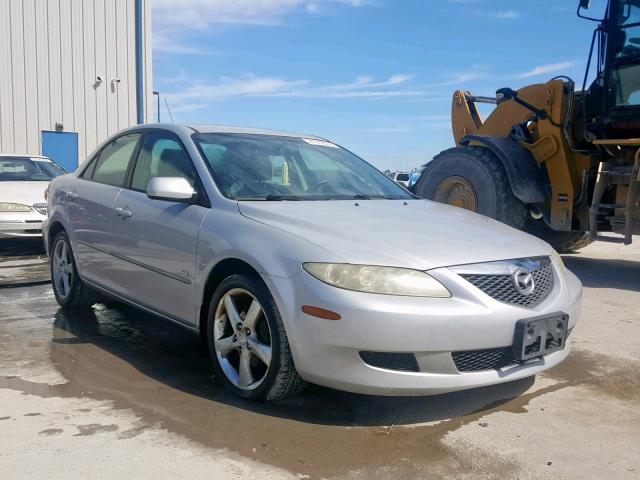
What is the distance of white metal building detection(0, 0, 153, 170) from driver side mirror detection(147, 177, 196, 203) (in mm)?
13884

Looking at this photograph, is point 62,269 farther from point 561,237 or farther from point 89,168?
point 561,237

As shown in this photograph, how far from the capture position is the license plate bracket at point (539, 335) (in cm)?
316

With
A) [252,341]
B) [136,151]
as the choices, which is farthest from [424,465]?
[136,151]

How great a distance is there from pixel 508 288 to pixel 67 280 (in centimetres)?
377

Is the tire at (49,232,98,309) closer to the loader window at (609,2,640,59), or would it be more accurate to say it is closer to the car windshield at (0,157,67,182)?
the car windshield at (0,157,67,182)

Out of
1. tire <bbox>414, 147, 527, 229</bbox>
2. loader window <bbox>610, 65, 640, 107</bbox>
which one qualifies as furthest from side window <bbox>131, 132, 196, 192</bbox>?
loader window <bbox>610, 65, 640, 107</bbox>

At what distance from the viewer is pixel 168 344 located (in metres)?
4.66

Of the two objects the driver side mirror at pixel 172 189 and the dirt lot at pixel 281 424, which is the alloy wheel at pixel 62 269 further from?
the driver side mirror at pixel 172 189

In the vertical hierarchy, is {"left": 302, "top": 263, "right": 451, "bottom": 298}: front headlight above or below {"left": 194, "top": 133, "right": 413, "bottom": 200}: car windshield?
below

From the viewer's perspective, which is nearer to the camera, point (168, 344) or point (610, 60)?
point (168, 344)

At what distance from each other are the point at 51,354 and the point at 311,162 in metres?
2.16

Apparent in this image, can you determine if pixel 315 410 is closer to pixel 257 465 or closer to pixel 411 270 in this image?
pixel 257 465

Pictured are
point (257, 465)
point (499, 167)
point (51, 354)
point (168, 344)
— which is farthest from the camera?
point (499, 167)

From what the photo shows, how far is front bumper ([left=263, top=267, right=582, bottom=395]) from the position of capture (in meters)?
2.97
